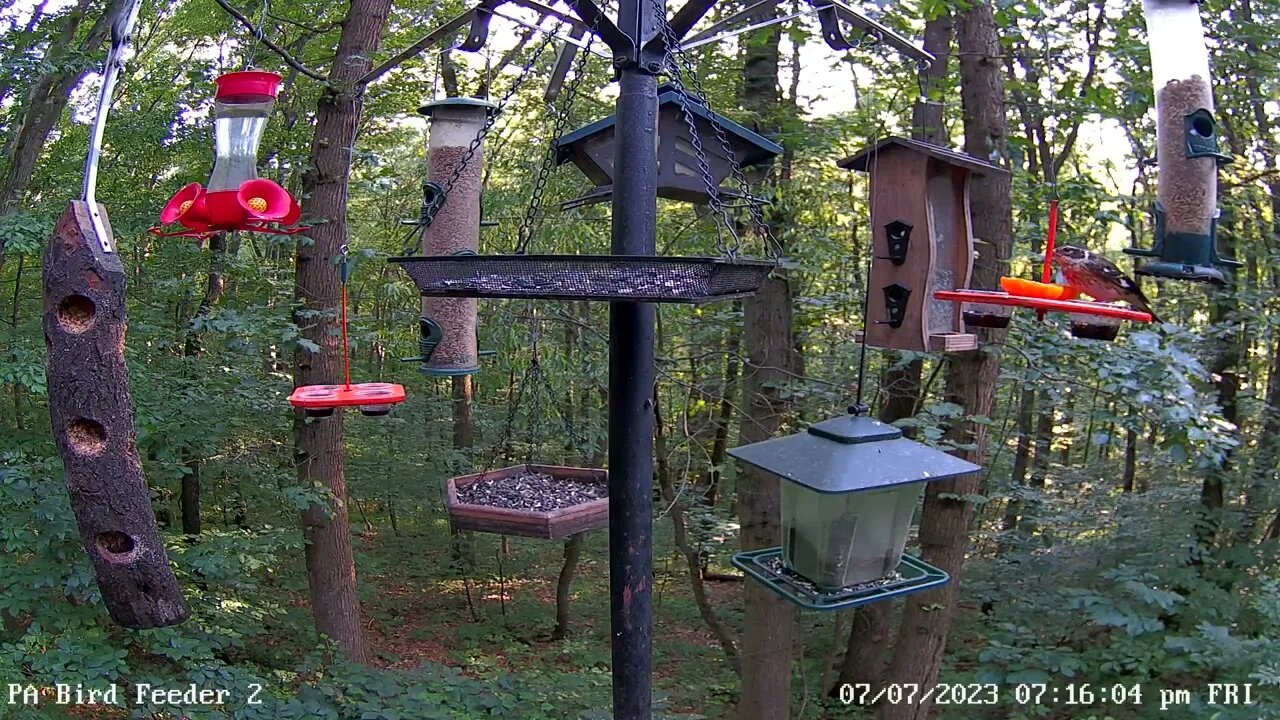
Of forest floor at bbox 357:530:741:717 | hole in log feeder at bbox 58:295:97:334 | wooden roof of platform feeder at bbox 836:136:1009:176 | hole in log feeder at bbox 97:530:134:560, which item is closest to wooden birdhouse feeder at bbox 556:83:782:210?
wooden roof of platform feeder at bbox 836:136:1009:176

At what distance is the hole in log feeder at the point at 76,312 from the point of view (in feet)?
5.53

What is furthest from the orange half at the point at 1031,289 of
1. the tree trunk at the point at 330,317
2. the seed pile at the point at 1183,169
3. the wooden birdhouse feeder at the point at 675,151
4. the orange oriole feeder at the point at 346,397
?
the tree trunk at the point at 330,317

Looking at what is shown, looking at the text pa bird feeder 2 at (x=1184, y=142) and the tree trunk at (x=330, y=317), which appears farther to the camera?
the tree trunk at (x=330, y=317)

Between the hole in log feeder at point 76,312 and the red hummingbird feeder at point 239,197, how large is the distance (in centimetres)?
84

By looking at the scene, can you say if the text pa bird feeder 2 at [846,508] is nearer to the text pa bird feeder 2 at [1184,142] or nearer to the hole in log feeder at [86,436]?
the text pa bird feeder 2 at [1184,142]

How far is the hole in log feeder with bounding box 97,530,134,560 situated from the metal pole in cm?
95

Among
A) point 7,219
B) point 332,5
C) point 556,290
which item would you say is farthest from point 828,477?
point 332,5

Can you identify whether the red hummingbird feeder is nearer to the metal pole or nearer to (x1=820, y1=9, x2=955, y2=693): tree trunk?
the metal pole

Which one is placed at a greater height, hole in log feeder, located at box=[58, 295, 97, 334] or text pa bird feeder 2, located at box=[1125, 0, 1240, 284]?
text pa bird feeder 2, located at box=[1125, 0, 1240, 284]

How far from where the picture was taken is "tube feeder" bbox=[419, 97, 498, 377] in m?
3.57

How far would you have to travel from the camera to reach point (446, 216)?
3596 millimetres

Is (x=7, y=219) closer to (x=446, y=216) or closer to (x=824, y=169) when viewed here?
(x=446, y=216)

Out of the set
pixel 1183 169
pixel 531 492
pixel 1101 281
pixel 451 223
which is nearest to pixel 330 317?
pixel 451 223

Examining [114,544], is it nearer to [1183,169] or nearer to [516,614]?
Result: [1183,169]
